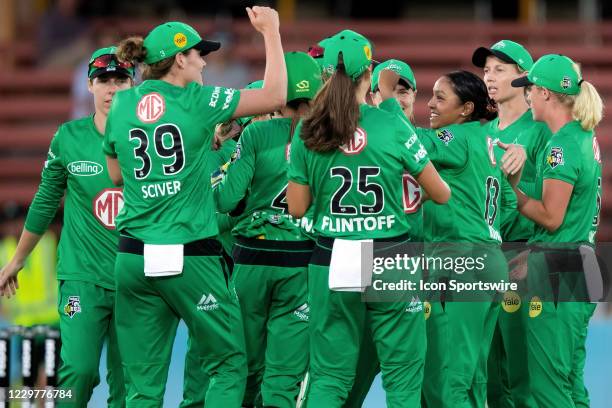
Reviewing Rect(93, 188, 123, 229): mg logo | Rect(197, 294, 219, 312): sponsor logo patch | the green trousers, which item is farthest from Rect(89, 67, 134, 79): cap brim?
Rect(197, 294, 219, 312): sponsor logo patch

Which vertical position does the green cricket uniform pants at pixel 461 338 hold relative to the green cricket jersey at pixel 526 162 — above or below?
below

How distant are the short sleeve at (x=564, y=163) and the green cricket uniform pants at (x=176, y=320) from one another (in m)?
1.90

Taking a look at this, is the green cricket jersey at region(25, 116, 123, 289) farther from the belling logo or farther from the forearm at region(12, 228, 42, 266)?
the forearm at region(12, 228, 42, 266)

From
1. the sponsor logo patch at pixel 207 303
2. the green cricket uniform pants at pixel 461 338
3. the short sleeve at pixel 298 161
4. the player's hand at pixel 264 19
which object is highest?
the player's hand at pixel 264 19

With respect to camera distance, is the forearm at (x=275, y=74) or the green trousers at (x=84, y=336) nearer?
the forearm at (x=275, y=74)

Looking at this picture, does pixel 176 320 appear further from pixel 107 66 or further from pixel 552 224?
pixel 552 224

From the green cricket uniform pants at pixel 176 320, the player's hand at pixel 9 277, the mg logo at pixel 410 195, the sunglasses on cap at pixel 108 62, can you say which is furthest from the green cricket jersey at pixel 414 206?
the player's hand at pixel 9 277

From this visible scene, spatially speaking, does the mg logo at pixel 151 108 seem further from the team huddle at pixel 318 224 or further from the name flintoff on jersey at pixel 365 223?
the name flintoff on jersey at pixel 365 223

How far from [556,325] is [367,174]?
5.34 ft

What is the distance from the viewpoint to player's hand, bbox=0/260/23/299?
666 cm

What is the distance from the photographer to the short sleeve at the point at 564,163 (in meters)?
6.43

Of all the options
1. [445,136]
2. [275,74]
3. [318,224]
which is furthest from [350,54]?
[445,136]

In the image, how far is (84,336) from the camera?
6.34 meters

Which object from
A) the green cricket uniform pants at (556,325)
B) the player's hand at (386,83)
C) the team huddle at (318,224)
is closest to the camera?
the team huddle at (318,224)
